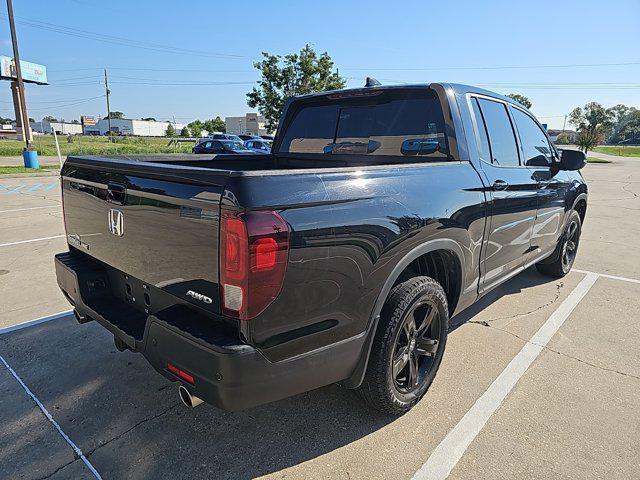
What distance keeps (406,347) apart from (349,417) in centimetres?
54

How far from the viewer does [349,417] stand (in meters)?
2.65

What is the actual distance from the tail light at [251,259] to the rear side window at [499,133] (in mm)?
2259

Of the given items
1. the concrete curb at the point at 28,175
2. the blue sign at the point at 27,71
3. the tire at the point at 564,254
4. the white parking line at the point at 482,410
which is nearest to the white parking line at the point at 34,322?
the white parking line at the point at 482,410

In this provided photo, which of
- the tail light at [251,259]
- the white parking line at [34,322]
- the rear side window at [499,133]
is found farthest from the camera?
the white parking line at [34,322]

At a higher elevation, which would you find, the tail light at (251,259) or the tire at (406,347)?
the tail light at (251,259)

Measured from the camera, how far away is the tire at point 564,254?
5102mm

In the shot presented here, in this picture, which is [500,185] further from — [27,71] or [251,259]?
[27,71]

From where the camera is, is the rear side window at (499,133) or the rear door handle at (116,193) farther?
the rear side window at (499,133)

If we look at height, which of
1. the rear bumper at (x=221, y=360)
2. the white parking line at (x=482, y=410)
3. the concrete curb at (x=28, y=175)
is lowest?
the concrete curb at (x=28, y=175)

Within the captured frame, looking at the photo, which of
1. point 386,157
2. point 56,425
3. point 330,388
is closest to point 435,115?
point 386,157

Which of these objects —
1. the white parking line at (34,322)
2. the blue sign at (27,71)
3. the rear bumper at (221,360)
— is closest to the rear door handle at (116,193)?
the rear bumper at (221,360)

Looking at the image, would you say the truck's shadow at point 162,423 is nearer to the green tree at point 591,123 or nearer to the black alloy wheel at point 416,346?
the black alloy wheel at point 416,346

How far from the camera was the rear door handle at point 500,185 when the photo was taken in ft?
10.5

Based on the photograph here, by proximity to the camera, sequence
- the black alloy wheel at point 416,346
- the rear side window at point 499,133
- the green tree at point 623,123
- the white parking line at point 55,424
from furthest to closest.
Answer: the green tree at point 623,123 → the rear side window at point 499,133 → the black alloy wheel at point 416,346 → the white parking line at point 55,424
